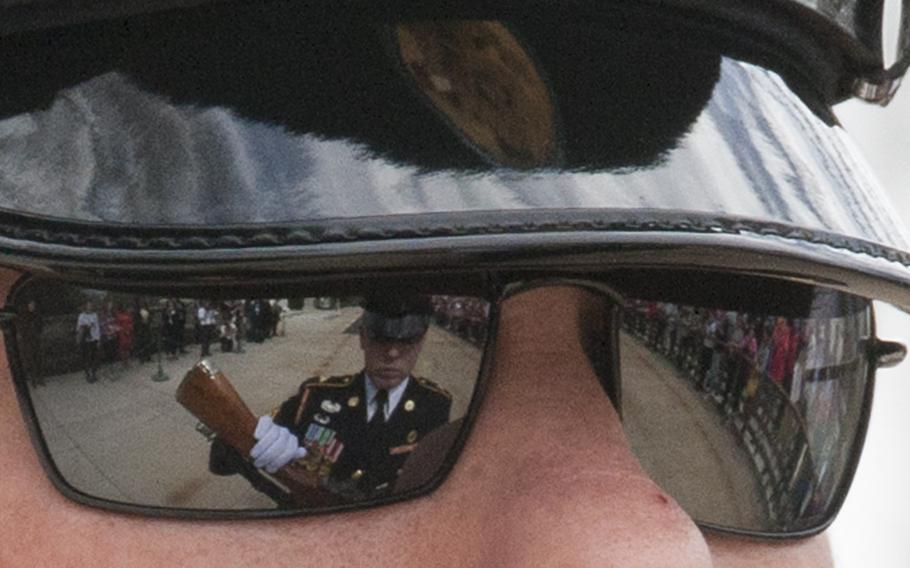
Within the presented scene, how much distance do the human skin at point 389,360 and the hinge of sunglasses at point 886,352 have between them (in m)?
0.61

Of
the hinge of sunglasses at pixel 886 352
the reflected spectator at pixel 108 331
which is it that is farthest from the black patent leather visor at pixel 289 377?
the hinge of sunglasses at pixel 886 352

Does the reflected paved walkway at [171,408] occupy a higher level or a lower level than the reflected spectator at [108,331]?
lower

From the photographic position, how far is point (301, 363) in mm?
927

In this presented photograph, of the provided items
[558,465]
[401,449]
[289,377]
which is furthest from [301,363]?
[558,465]

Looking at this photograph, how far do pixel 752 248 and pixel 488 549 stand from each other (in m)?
0.32

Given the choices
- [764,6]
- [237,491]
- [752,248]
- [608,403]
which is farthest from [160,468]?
[764,6]

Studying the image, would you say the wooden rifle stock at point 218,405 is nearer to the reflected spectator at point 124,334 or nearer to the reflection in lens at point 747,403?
the reflected spectator at point 124,334

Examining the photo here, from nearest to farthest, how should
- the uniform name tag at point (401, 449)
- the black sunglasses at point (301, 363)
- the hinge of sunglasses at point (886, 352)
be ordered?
the black sunglasses at point (301, 363) < the uniform name tag at point (401, 449) < the hinge of sunglasses at point (886, 352)

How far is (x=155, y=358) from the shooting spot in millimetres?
919

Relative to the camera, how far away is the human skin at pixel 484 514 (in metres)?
0.92

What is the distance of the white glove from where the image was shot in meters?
0.94

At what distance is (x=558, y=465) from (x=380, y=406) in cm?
15

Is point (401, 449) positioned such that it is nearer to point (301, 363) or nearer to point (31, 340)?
point (301, 363)

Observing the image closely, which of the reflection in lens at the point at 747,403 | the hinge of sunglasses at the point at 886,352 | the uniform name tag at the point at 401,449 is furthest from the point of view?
the hinge of sunglasses at the point at 886,352
